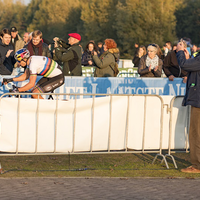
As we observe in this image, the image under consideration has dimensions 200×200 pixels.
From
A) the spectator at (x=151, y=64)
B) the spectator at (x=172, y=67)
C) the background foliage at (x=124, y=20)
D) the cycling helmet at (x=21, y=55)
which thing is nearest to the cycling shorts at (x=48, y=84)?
the cycling helmet at (x=21, y=55)

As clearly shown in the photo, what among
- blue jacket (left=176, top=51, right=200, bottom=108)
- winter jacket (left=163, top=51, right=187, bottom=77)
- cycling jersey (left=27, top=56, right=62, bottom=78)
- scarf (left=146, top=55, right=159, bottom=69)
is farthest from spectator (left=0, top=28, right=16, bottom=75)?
blue jacket (left=176, top=51, right=200, bottom=108)

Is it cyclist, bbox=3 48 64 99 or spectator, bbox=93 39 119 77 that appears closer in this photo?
cyclist, bbox=3 48 64 99

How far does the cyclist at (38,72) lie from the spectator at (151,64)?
3412 millimetres

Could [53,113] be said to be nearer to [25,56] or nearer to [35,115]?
[35,115]

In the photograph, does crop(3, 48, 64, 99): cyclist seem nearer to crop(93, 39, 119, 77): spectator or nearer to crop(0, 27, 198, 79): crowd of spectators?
crop(0, 27, 198, 79): crowd of spectators

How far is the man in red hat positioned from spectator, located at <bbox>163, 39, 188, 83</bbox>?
6.95 ft

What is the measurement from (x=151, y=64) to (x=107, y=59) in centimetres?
114

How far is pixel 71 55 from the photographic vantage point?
1260 centimetres

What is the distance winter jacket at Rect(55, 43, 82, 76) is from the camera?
1257 cm

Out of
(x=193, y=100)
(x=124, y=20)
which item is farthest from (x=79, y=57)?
(x=124, y=20)

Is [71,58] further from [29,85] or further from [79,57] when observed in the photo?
[29,85]

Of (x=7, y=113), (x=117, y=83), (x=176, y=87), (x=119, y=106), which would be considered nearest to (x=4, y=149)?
(x=7, y=113)

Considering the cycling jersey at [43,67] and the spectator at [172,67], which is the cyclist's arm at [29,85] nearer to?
the cycling jersey at [43,67]

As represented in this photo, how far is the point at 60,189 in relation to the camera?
6.59 m
